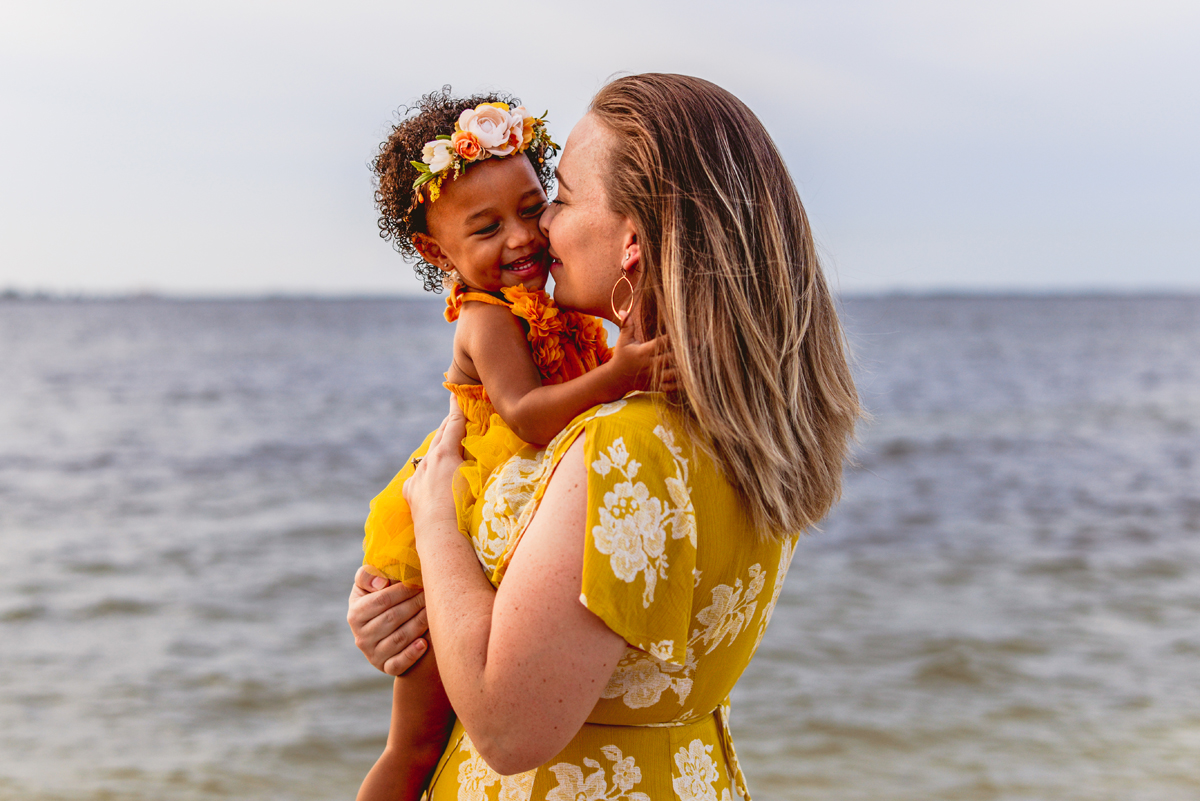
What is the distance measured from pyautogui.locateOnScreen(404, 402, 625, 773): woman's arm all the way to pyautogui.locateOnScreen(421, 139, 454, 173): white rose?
954 millimetres

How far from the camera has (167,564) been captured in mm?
8250

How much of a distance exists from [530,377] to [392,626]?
1.79 ft

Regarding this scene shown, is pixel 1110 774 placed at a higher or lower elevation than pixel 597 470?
lower

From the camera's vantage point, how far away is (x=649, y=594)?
4.17 feet

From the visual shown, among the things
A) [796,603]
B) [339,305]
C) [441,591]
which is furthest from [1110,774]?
[339,305]

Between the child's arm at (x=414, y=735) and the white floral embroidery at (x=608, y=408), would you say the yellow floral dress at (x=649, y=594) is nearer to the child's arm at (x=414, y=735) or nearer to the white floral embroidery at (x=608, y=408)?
the white floral embroidery at (x=608, y=408)

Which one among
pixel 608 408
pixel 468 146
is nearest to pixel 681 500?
pixel 608 408

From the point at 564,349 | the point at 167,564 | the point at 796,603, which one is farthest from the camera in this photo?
the point at 167,564

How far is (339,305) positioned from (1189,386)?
337ft

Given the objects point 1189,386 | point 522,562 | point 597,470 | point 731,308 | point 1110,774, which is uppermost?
point 731,308

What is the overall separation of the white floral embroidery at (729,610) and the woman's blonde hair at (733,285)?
0.33 ft

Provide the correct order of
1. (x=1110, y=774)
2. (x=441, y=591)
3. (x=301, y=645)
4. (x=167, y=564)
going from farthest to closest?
(x=167, y=564), (x=301, y=645), (x=1110, y=774), (x=441, y=591)

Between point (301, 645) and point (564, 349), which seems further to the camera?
point (301, 645)

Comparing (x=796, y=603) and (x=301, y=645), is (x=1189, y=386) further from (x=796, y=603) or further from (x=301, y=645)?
(x=301, y=645)
